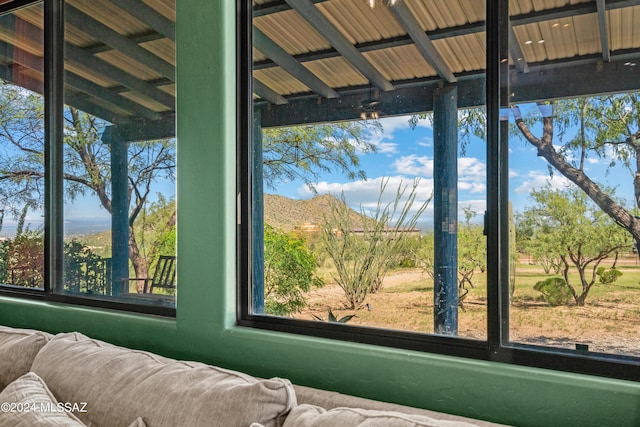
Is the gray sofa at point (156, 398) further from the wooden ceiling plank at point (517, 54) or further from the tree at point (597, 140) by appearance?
the wooden ceiling plank at point (517, 54)

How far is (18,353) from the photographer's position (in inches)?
66.3

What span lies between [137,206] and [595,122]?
1743mm

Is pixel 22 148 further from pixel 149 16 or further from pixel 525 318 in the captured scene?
pixel 525 318

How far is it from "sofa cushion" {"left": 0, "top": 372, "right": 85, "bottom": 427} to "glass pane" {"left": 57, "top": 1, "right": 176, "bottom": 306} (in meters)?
0.54

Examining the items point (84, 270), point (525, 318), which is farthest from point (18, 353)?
point (525, 318)

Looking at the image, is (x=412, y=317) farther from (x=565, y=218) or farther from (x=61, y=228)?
(x=61, y=228)

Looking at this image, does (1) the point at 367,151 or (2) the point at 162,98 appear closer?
(1) the point at 367,151

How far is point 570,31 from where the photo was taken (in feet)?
4.43

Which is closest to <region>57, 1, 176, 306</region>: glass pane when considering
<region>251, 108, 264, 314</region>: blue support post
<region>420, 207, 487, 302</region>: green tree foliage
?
<region>251, 108, 264, 314</region>: blue support post

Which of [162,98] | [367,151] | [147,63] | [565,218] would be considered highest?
[147,63]

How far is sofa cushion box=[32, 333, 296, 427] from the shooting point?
1197mm

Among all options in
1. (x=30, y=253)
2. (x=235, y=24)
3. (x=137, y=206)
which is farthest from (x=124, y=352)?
(x=30, y=253)

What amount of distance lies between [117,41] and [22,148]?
2.60ft

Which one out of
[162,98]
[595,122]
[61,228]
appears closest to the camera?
[595,122]
